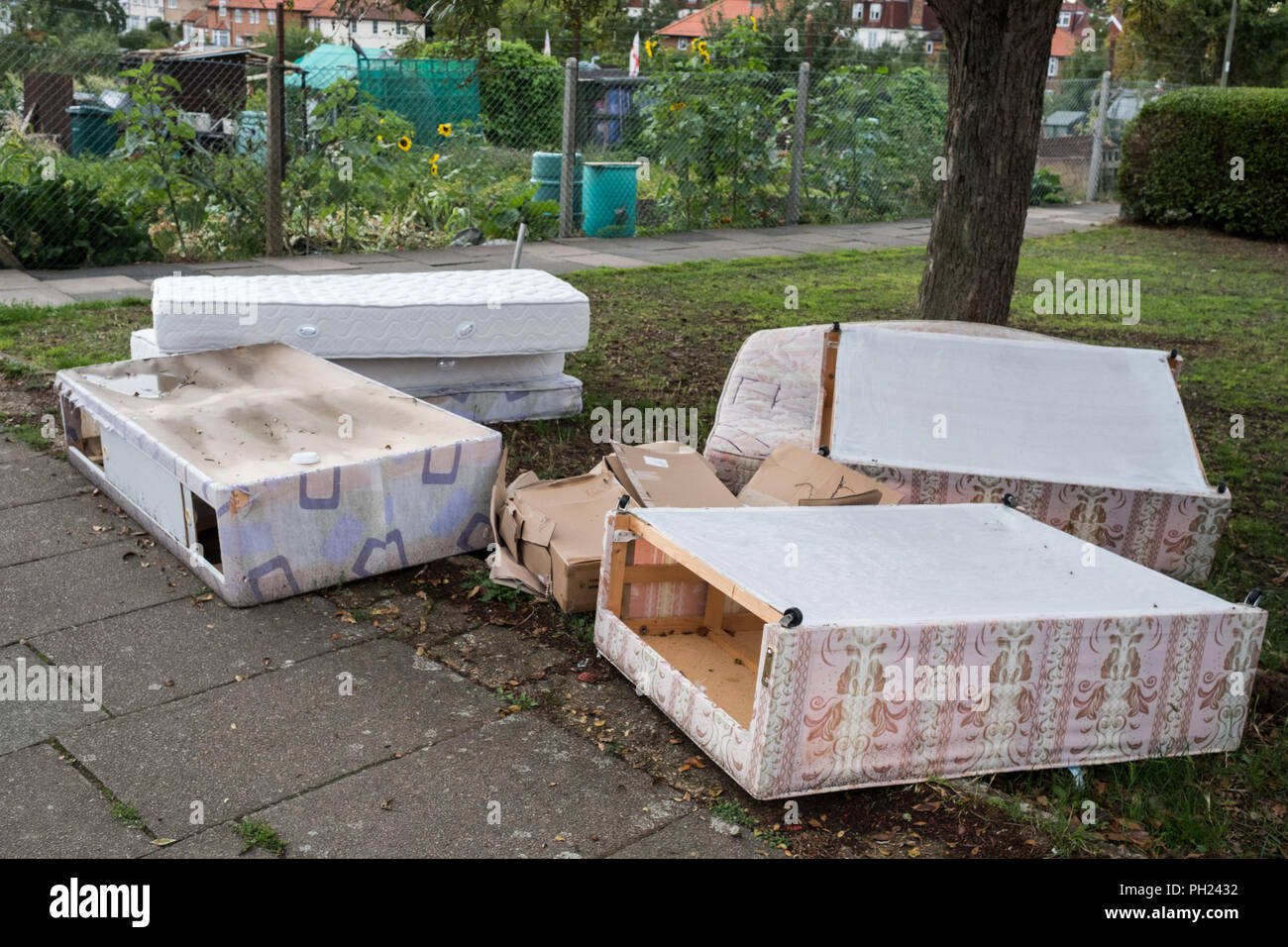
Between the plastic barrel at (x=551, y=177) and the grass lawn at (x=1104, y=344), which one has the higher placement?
the plastic barrel at (x=551, y=177)

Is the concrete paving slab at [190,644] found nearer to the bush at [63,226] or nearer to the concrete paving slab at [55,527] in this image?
the concrete paving slab at [55,527]

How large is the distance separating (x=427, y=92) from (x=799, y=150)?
26.0 feet

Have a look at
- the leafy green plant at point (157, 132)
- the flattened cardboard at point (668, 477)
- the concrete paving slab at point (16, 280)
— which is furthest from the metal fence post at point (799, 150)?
the flattened cardboard at point (668, 477)

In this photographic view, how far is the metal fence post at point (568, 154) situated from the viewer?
12.8m

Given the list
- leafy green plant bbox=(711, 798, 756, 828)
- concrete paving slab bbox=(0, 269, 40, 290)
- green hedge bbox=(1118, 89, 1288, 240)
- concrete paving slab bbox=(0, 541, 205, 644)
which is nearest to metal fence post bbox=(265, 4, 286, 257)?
concrete paving slab bbox=(0, 269, 40, 290)

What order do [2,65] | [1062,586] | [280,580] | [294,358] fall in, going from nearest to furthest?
1. [1062,586]
2. [280,580]
3. [294,358]
4. [2,65]

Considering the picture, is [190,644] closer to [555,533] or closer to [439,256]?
[555,533]

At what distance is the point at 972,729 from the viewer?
10.8 feet

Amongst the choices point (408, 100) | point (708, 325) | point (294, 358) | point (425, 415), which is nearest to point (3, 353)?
point (294, 358)

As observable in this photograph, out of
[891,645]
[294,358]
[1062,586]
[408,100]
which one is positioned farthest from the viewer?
[408,100]

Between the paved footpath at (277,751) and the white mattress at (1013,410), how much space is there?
80.3 inches

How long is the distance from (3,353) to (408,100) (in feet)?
48.2

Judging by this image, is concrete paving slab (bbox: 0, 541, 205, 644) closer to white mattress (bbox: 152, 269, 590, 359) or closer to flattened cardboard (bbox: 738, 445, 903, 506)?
white mattress (bbox: 152, 269, 590, 359)
